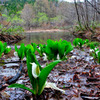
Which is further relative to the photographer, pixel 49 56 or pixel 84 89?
pixel 49 56

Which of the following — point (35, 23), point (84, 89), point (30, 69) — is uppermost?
point (35, 23)

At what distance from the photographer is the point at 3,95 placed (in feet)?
3.10

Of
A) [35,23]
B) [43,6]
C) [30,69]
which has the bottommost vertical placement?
[30,69]

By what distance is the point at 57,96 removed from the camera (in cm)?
96

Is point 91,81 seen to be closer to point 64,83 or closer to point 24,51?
point 64,83

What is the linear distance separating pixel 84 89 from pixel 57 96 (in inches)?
11.2

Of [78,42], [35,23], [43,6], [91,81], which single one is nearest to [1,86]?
[91,81]

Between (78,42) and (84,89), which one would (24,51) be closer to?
(84,89)

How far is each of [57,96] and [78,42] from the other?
2.92 metres

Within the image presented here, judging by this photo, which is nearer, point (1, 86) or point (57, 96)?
point (57, 96)

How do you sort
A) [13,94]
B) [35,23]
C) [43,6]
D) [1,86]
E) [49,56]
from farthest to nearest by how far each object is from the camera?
[43,6] < [35,23] < [49,56] < [1,86] < [13,94]

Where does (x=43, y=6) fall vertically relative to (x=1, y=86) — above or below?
above

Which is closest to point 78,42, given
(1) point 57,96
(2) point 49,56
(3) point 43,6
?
(2) point 49,56

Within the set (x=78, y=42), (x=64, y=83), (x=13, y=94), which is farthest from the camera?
(x=78, y=42)
